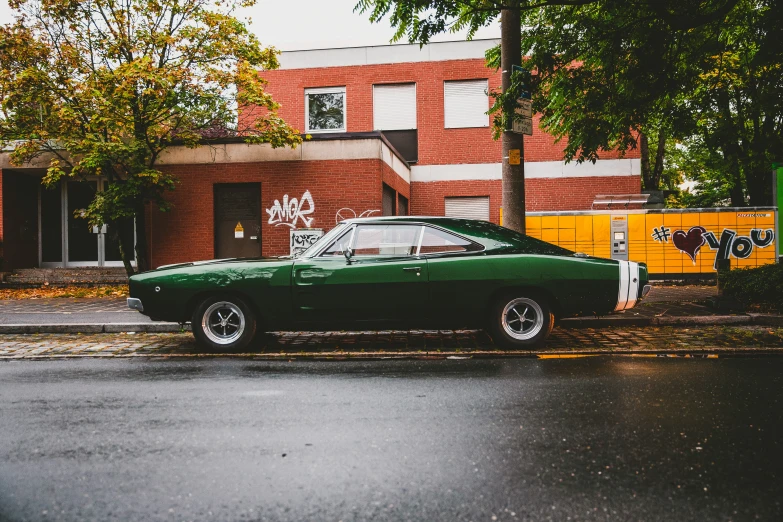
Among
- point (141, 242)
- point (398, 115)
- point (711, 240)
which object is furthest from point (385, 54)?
point (711, 240)

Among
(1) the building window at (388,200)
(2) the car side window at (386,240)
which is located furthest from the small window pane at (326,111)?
(2) the car side window at (386,240)

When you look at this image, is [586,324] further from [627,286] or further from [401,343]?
[401,343]

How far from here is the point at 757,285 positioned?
8406 millimetres

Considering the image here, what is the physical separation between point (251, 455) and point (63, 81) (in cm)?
1192

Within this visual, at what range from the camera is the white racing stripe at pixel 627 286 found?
601cm

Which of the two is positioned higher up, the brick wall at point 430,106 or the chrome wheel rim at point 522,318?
the brick wall at point 430,106

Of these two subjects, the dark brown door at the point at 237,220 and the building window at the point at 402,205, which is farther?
the building window at the point at 402,205

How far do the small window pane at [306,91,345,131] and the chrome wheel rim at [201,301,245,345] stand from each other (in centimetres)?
1452

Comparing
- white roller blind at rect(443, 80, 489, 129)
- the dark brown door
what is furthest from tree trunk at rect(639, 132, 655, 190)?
the dark brown door

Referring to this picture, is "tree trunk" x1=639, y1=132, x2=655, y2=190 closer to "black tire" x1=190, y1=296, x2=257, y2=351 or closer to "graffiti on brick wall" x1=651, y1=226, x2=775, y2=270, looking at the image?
"graffiti on brick wall" x1=651, y1=226, x2=775, y2=270

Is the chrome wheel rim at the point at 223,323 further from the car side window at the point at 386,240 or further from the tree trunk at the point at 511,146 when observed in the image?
the tree trunk at the point at 511,146

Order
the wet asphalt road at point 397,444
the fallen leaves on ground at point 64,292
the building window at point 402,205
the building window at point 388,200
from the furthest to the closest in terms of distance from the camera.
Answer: the building window at point 402,205 → the building window at point 388,200 → the fallen leaves on ground at point 64,292 → the wet asphalt road at point 397,444

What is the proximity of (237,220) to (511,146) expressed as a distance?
28.7 ft

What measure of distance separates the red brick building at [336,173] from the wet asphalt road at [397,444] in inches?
321
